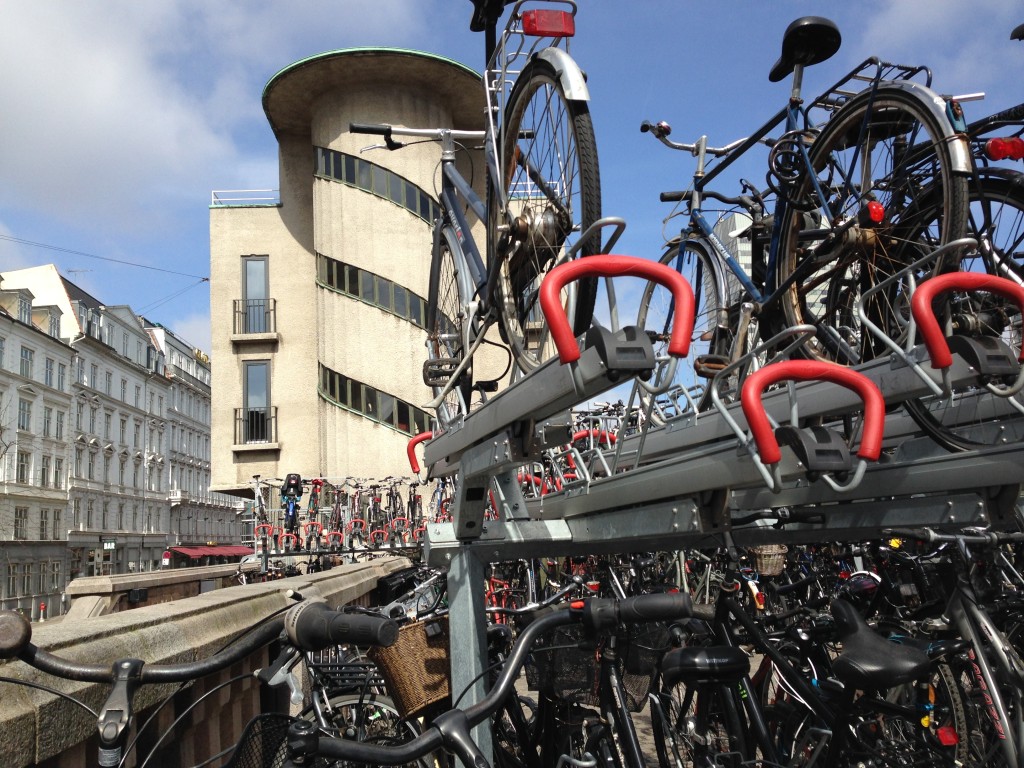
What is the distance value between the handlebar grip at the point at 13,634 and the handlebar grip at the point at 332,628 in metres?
0.53

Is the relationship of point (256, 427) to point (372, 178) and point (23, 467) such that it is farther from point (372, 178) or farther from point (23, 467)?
point (23, 467)

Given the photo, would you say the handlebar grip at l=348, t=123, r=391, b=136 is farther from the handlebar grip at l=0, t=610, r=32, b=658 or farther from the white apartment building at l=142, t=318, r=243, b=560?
the white apartment building at l=142, t=318, r=243, b=560

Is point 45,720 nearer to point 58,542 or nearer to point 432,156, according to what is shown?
point 432,156

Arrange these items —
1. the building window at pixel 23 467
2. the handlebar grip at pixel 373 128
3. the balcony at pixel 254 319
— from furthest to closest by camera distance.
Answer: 1. the building window at pixel 23 467
2. the balcony at pixel 254 319
3. the handlebar grip at pixel 373 128

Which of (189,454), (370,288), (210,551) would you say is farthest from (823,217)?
(189,454)

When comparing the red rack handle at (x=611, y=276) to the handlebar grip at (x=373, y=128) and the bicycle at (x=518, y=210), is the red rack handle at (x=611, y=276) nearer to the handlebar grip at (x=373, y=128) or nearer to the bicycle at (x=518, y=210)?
the bicycle at (x=518, y=210)

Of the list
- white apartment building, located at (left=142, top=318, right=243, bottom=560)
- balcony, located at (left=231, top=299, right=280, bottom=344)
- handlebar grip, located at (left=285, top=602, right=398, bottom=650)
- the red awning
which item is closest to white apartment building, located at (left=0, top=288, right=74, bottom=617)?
the red awning

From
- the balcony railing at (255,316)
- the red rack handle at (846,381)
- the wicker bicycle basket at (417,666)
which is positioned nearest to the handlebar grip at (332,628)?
the red rack handle at (846,381)

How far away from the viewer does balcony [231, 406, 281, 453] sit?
2675 cm

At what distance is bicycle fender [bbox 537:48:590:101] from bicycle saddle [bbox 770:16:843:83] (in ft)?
5.16

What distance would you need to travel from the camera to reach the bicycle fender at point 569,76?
133 inches

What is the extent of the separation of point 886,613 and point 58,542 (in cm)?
4760

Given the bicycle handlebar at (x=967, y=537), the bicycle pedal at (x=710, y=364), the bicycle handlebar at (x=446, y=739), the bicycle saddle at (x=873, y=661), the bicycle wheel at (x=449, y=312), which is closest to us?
the bicycle handlebar at (x=446, y=739)

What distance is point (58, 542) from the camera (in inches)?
1806
